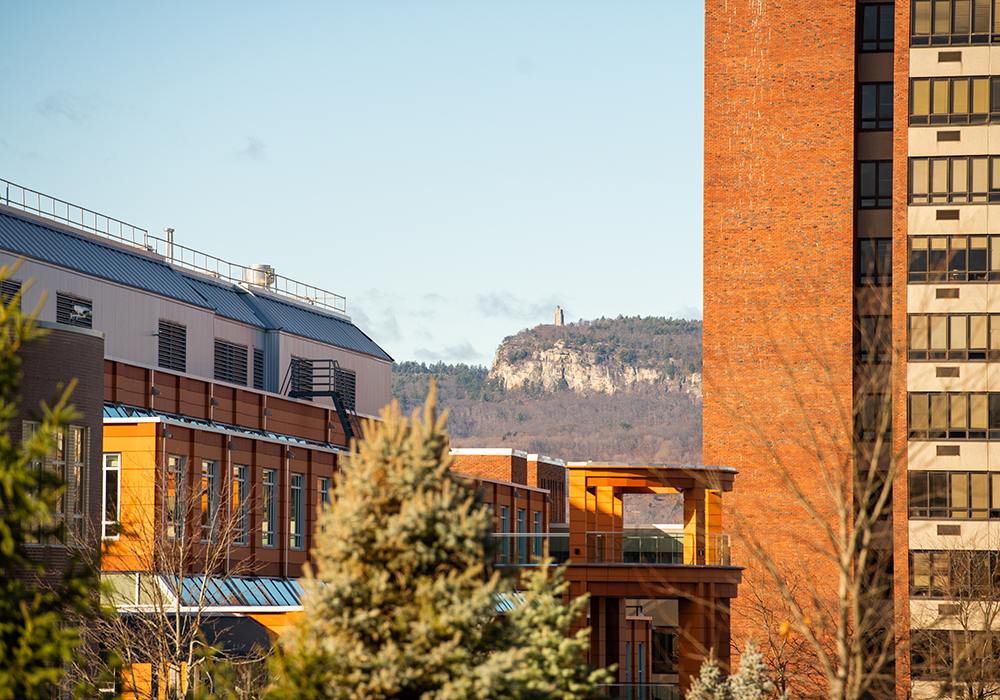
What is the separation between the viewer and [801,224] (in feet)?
187

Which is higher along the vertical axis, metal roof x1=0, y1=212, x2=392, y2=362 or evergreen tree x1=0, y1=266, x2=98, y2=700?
metal roof x1=0, y1=212, x2=392, y2=362

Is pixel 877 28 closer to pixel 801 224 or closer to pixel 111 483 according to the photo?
pixel 801 224

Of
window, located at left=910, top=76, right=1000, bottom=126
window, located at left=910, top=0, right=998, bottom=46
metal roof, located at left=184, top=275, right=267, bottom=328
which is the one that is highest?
window, located at left=910, top=0, right=998, bottom=46

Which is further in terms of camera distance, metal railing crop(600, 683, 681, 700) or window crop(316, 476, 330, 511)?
window crop(316, 476, 330, 511)

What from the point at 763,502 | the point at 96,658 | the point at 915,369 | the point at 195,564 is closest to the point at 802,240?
the point at 915,369

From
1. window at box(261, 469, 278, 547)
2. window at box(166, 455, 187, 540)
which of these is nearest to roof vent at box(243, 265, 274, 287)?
window at box(261, 469, 278, 547)

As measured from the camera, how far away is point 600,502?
44156 mm

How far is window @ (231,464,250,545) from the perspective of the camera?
41094 millimetres

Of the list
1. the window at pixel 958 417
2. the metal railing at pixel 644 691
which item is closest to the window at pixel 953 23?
the window at pixel 958 417

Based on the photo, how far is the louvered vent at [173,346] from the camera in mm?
51219

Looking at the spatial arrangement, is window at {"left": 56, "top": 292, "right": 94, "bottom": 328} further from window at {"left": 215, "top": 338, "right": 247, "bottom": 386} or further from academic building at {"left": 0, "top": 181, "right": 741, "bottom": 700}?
window at {"left": 215, "top": 338, "right": 247, "bottom": 386}

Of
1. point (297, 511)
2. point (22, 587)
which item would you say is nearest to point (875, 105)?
point (297, 511)

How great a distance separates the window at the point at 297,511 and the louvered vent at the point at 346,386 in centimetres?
1217

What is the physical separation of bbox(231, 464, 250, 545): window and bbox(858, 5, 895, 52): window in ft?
117
